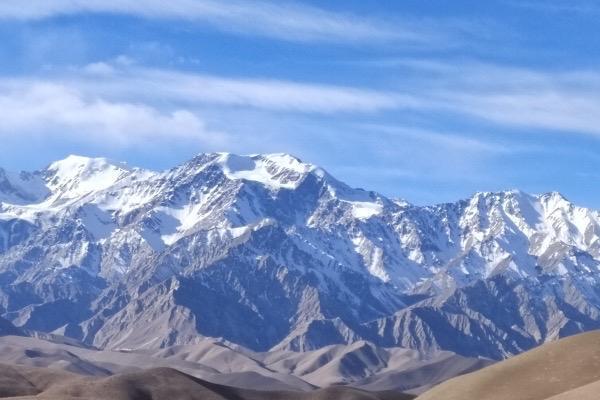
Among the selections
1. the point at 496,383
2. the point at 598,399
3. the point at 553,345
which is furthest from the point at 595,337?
the point at 598,399

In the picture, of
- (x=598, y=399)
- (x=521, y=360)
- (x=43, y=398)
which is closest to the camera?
(x=598, y=399)

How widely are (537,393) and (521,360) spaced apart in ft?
38.5

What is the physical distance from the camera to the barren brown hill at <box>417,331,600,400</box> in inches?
Result: 4788

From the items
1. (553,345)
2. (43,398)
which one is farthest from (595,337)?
(43,398)

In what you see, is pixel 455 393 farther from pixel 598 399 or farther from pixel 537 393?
pixel 598 399

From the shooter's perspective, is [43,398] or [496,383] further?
[43,398]

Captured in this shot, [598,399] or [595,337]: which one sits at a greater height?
[595,337]

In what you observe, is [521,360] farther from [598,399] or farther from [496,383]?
[598,399]

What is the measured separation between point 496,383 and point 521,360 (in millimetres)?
7039

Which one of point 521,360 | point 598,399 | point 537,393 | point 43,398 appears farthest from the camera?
point 43,398

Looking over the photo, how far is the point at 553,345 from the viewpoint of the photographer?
137m

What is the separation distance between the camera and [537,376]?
125875 mm

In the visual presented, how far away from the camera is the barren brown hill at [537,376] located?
12162cm

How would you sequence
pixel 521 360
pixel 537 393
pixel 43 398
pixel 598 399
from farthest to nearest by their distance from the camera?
1. pixel 43 398
2. pixel 521 360
3. pixel 537 393
4. pixel 598 399
